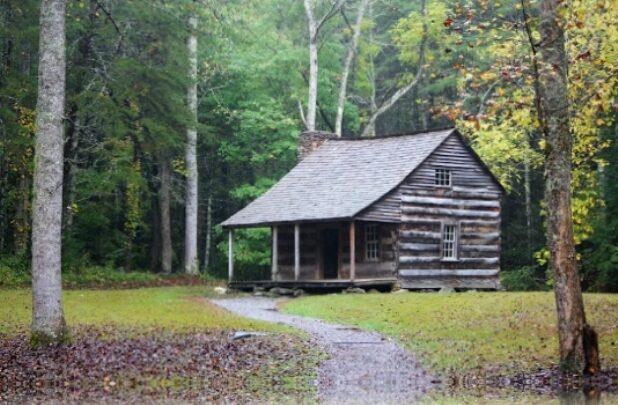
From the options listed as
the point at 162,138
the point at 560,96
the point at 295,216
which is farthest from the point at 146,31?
the point at 560,96

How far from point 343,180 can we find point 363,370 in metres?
21.4

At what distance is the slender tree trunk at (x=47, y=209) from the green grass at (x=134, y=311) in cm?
289

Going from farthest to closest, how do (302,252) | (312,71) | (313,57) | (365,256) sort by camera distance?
1. (313,57)
2. (312,71)
3. (302,252)
4. (365,256)

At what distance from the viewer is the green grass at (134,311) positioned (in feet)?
71.7

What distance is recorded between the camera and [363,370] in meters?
16.3

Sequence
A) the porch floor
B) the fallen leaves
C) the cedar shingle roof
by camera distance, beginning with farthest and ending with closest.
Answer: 1. the cedar shingle roof
2. the porch floor
3. the fallen leaves

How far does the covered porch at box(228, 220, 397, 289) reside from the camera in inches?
1388

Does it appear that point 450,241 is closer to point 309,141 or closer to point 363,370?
point 309,141

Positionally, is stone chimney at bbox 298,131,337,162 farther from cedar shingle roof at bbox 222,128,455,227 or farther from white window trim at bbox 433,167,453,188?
white window trim at bbox 433,167,453,188

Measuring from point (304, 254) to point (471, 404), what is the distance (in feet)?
82.6

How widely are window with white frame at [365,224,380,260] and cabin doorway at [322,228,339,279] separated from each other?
1.64 metres

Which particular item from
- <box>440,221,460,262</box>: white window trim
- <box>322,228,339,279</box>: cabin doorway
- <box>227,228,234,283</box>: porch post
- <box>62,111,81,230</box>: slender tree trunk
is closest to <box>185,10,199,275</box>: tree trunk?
<box>227,228,234,283</box>: porch post

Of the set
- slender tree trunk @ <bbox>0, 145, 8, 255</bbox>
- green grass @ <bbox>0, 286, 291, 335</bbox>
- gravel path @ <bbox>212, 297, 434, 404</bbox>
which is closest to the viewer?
gravel path @ <bbox>212, 297, 434, 404</bbox>

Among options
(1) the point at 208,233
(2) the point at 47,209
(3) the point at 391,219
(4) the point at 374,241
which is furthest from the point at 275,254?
(2) the point at 47,209
